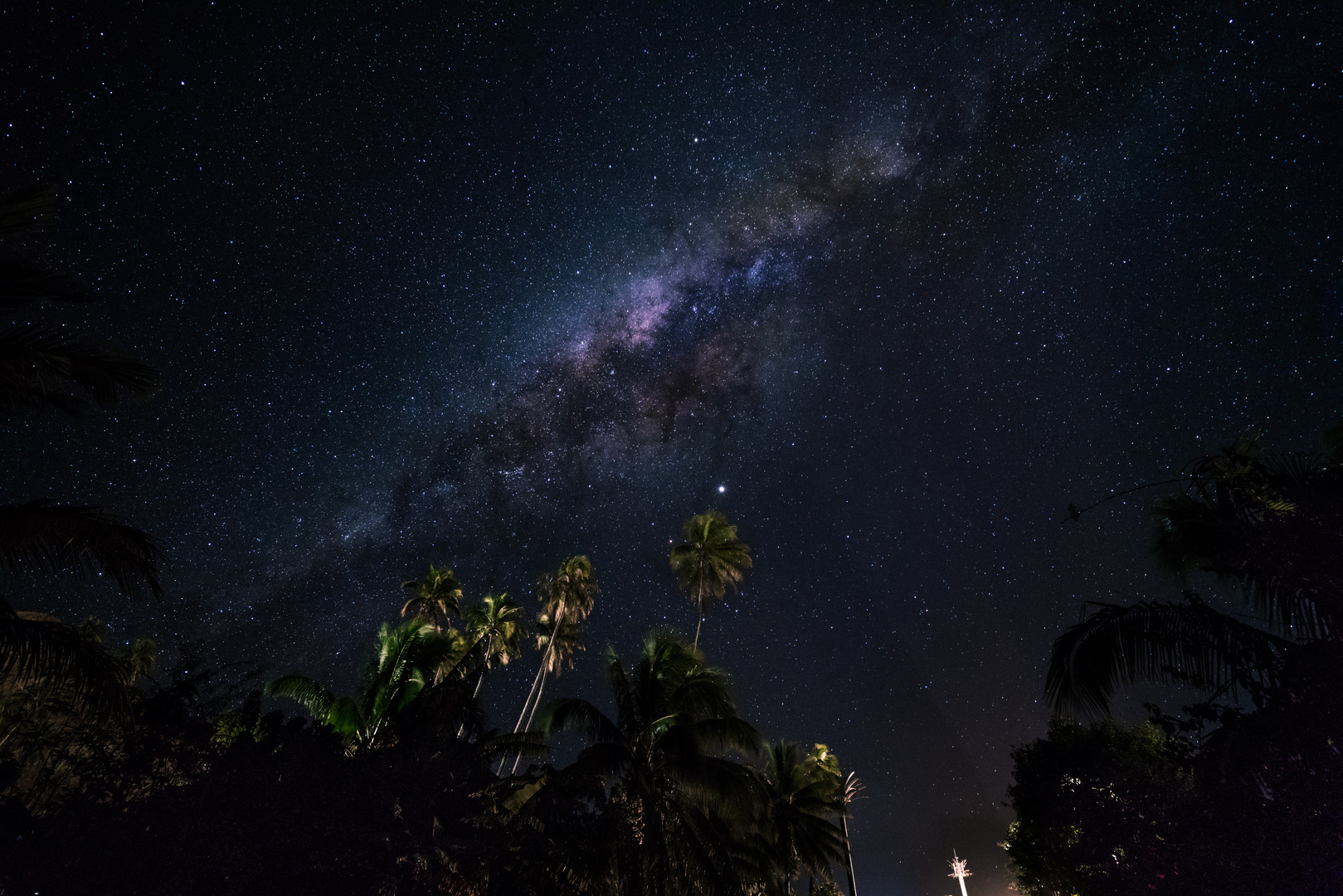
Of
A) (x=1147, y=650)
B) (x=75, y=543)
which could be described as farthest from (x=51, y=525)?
(x=1147, y=650)

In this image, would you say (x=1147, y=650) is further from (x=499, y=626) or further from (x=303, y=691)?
(x=499, y=626)

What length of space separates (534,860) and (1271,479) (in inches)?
735

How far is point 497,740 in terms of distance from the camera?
18312mm

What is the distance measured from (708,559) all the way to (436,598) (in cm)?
1680

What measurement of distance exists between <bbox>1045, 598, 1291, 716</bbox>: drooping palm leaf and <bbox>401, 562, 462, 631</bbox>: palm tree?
32550mm

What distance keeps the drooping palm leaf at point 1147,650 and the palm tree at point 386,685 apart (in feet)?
57.9

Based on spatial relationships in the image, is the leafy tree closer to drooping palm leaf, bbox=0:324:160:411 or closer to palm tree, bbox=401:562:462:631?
drooping palm leaf, bbox=0:324:160:411

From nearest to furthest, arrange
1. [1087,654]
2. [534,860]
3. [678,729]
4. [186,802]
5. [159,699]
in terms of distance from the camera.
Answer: [1087,654] → [186,802] → [159,699] → [534,860] → [678,729]

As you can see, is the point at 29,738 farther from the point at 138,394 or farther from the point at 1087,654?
the point at 1087,654

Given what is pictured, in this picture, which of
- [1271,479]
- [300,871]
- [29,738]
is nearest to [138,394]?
[300,871]

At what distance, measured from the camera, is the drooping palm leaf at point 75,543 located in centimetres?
692

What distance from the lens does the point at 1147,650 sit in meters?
8.21

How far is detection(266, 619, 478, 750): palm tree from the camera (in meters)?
18.8

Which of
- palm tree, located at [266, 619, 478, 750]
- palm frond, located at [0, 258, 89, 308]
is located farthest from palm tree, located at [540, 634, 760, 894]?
palm frond, located at [0, 258, 89, 308]
